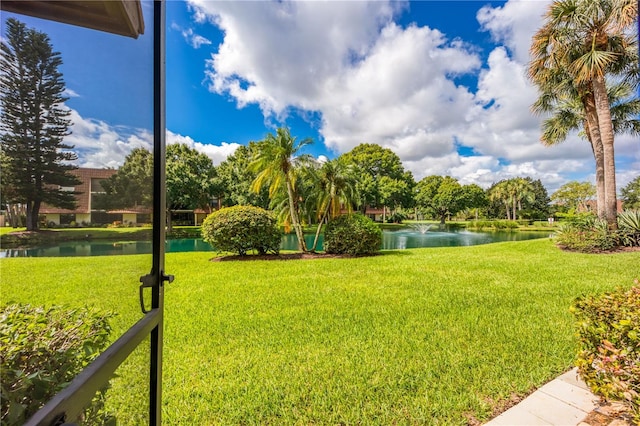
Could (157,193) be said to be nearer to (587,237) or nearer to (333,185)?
(333,185)

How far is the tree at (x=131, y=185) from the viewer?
36.3 inches

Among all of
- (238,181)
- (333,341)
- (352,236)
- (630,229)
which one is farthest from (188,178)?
(630,229)

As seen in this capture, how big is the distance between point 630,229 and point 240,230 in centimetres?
1193

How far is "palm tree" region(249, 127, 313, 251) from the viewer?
8922 millimetres

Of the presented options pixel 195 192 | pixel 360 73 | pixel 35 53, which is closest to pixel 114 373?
pixel 35 53

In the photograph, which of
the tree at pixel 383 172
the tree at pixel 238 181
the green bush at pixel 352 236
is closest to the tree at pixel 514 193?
the tree at pixel 383 172

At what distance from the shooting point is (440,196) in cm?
3478

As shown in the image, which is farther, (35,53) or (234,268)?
(234,268)

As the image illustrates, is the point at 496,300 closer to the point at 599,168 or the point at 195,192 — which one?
the point at 599,168

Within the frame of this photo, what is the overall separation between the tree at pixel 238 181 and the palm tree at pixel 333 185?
37.8 feet

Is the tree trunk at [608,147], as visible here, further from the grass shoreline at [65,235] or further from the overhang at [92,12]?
the grass shoreline at [65,235]

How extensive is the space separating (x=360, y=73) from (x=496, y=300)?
8900 mm

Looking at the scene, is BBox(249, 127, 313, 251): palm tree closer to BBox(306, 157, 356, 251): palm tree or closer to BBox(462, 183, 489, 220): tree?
BBox(306, 157, 356, 251): palm tree

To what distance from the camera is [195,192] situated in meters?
20.0
